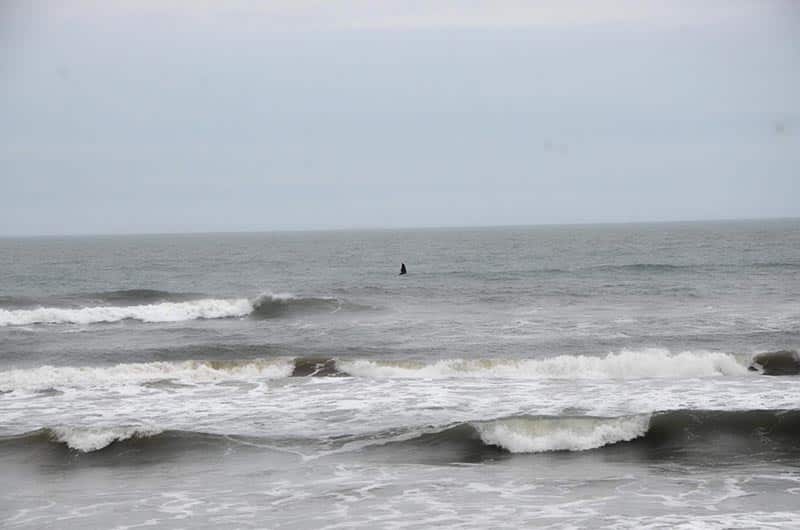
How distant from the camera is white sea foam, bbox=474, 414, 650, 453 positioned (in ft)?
58.6

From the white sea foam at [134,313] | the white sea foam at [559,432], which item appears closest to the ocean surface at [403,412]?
the white sea foam at [559,432]

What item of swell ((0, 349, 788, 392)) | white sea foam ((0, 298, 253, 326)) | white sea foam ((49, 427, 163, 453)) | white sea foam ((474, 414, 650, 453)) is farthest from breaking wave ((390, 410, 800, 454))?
white sea foam ((0, 298, 253, 326))

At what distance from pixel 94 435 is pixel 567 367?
1355cm

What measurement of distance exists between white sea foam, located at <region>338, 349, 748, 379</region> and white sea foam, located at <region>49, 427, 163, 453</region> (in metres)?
8.37

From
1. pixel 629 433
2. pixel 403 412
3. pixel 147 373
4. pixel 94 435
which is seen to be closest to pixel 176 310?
pixel 147 373

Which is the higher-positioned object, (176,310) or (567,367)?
(176,310)

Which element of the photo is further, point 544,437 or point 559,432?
point 559,432

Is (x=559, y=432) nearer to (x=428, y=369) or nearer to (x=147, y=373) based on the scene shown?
(x=428, y=369)

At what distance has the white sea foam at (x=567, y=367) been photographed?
25797mm

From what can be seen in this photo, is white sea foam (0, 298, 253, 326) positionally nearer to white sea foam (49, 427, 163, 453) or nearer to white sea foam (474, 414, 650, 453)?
white sea foam (49, 427, 163, 453)

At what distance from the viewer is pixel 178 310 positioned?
137ft

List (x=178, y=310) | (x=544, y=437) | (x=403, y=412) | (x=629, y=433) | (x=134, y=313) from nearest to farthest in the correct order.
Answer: (x=544, y=437) < (x=629, y=433) < (x=403, y=412) < (x=134, y=313) < (x=178, y=310)

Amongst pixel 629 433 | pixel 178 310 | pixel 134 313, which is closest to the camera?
pixel 629 433

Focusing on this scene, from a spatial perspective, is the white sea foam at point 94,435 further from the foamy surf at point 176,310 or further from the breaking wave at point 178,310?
the breaking wave at point 178,310
